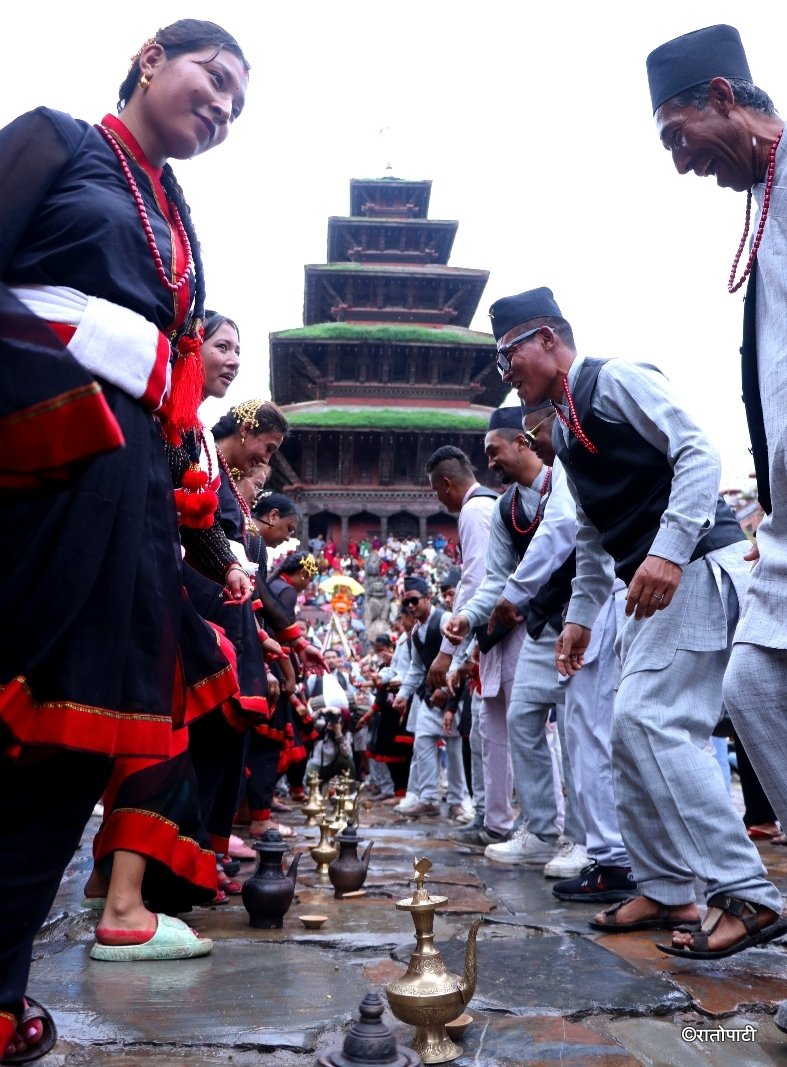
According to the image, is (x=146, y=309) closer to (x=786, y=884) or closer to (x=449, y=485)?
(x=786, y=884)

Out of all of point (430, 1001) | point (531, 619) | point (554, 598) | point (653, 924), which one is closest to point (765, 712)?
point (430, 1001)

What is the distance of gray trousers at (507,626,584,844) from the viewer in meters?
4.12

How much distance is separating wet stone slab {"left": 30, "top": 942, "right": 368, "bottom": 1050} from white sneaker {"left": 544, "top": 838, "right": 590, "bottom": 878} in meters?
1.57

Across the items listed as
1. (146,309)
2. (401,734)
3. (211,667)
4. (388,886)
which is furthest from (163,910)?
(401,734)

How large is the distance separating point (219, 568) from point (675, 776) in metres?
1.33

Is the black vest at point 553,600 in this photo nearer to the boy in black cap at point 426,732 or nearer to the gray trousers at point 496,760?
the gray trousers at point 496,760

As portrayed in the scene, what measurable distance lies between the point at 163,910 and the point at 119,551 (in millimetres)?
1429

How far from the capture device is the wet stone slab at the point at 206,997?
5.56 ft

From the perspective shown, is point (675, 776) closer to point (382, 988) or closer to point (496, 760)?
point (382, 988)

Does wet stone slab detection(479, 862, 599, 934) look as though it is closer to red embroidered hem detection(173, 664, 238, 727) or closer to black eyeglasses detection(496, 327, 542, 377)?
red embroidered hem detection(173, 664, 238, 727)

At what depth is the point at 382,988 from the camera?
79.8 inches

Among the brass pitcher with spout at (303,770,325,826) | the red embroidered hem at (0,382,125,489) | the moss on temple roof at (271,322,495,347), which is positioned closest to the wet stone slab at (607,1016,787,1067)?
the red embroidered hem at (0,382,125,489)

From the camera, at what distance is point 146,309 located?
1693 millimetres

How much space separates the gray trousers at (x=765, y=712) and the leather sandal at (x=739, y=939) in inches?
16.4
